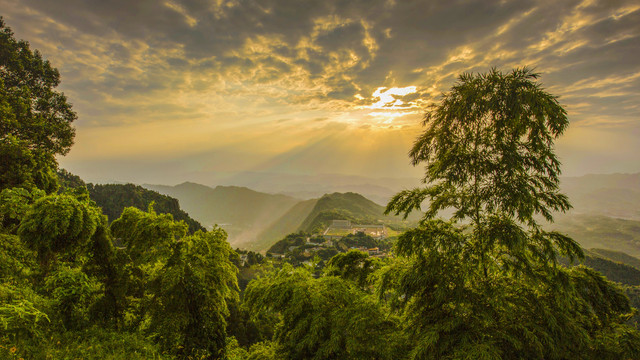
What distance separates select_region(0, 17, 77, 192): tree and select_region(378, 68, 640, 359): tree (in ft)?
44.4

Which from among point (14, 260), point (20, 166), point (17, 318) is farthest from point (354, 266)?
point (20, 166)

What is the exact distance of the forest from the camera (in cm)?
362

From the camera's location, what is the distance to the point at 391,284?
4582 millimetres

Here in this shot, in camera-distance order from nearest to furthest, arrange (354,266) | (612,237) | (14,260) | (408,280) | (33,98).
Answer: (408,280)
(14,260)
(354,266)
(33,98)
(612,237)

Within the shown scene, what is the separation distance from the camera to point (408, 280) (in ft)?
12.6

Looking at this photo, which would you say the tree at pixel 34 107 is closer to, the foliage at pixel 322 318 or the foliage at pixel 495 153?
the foliage at pixel 322 318

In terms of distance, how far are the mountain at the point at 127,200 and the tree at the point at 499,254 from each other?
6219 centimetres

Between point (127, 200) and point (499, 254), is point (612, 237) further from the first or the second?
point (127, 200)

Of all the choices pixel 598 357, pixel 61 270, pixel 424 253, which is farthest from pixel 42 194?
pixel 598 357

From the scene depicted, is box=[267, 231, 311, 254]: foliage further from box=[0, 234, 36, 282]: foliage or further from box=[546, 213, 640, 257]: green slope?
box=[546, 213, 640, 257]: green slope

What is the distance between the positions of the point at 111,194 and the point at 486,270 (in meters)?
85.9

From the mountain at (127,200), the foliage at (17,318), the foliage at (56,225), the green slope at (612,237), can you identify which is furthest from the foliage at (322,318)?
the green slope at (612,237)

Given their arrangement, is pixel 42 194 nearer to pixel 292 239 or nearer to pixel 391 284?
pixel 391 284

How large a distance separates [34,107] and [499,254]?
24.0 m
